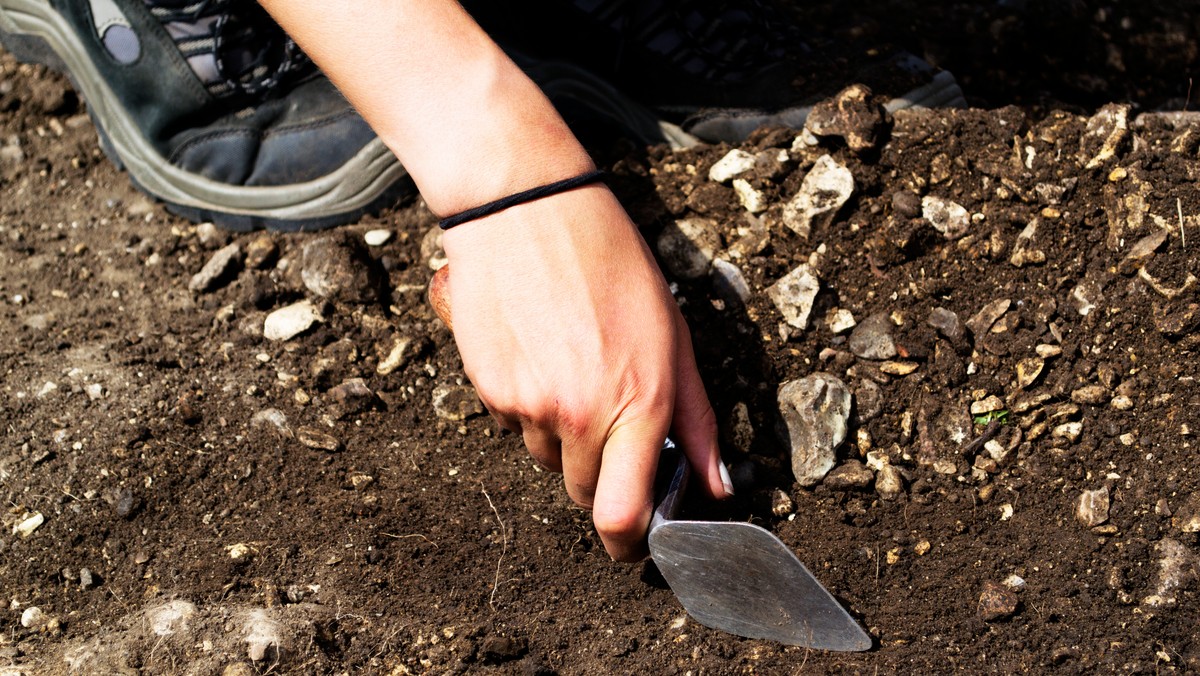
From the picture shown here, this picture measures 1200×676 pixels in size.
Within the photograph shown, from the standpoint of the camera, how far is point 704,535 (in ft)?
4.69

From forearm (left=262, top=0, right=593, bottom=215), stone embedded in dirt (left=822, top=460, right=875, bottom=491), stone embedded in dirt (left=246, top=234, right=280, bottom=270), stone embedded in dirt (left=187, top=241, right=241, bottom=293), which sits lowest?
stone embedded in dirt (left=822, top=460, right=875, bottom=491)

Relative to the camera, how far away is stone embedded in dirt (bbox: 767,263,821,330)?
186 cm

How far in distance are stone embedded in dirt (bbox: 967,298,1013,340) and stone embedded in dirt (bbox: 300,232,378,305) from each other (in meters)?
1.24

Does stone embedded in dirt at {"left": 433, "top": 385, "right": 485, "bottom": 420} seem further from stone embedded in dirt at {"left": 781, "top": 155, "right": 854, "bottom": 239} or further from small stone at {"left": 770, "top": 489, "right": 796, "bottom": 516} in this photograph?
stone embedded in dirt at {"left": 781, "top": 155, "right": 854, "bottom": 239}

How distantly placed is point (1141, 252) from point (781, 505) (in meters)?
0.82

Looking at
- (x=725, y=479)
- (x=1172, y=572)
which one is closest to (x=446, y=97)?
(x=725, y=479)

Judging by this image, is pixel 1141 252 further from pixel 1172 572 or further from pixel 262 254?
pixel 262 254

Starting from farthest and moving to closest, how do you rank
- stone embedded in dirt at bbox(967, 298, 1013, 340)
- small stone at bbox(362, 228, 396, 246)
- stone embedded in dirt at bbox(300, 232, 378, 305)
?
small stone at bbox(362, 228, 396, 246) → stone embedded in dirt at bbox(300, 232, 378, 305) → stone embedded in dirt at bbox(967, 298, 1013, 340)

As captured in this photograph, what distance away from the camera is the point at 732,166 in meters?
2.04

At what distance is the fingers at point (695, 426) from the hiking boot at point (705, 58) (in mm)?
894

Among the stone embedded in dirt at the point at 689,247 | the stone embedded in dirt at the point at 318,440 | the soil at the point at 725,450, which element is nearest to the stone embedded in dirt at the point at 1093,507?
the soil at the point at 725,450

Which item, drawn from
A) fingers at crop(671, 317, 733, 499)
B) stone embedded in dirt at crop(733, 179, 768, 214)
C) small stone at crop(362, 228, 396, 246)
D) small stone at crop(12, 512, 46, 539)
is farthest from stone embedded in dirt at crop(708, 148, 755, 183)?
small stone at crop(12, 512, 46, 539)

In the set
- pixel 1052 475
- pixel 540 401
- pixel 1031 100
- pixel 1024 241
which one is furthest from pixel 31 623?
pixel 1031 100

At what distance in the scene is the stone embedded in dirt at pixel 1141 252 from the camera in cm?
172
